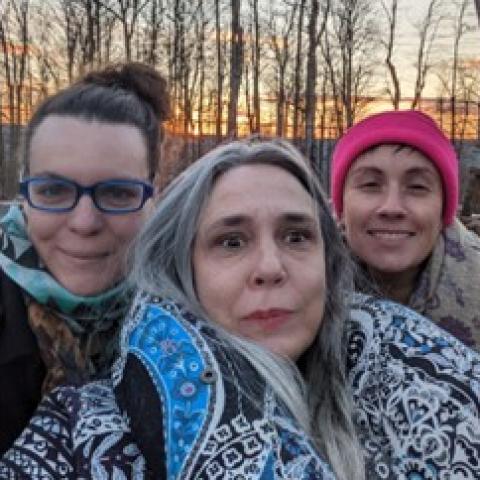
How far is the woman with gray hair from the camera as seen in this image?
50.0 inches

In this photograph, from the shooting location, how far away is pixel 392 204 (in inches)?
80.9

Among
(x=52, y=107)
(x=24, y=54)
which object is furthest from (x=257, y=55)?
(x=52, y=107)

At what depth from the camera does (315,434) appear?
4.65 feet

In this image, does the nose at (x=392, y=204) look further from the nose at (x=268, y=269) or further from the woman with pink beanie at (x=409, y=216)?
the nose at (x=268, y=269)

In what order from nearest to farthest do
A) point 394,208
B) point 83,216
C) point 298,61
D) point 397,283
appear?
point 83,216 < point 394,208 < point 397,283 < point 298,61

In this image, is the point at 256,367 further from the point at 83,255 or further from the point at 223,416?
the point at 83,255

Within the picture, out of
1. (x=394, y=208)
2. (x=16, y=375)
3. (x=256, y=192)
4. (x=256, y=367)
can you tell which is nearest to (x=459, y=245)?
(x=394, y=208)

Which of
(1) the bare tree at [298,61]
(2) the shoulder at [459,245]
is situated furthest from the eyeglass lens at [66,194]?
(1) the bare tree at [298,61]

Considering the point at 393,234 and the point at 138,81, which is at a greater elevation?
the point at 138,81

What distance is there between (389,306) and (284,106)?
24847 millimetres

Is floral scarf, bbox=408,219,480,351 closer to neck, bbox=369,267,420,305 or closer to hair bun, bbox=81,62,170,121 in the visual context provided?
neck, bbox=369,267,420,305

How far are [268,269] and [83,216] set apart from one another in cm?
48

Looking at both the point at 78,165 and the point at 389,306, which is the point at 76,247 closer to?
the point at 78,165

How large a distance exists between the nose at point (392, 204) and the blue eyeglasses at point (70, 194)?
2.31ft
